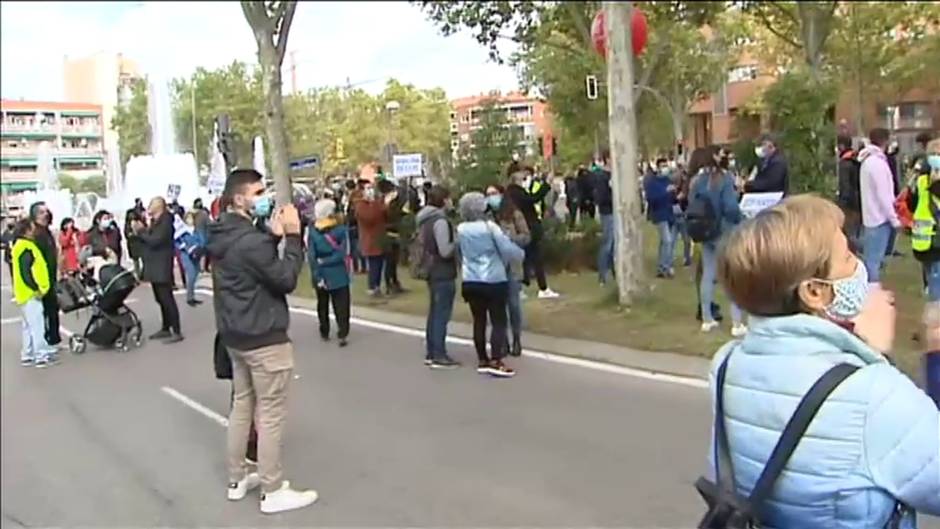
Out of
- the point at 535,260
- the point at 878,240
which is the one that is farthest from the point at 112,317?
the point at 878,240

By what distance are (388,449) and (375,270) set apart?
8499 millimetres

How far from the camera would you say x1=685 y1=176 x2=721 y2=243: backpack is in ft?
30.8

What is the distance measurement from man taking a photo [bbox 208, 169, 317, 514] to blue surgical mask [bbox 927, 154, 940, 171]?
16.0ft

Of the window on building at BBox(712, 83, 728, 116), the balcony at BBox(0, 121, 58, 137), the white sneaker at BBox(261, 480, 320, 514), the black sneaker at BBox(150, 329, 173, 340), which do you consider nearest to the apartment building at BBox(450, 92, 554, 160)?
the black sneaker at BBox(150, 329, 173, 340)

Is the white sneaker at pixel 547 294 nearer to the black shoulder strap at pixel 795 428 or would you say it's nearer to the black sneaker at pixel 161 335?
the black sneaker at pixel 161 335

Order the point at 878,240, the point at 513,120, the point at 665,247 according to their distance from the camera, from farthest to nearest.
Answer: the point at 513,120
the point at 665,247
the point at 878,240

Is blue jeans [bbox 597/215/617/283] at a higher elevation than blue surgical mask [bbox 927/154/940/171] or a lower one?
lower

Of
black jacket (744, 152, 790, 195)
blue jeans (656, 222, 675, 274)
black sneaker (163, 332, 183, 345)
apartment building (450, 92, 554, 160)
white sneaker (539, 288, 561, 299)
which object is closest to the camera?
black jacket (744, 152, 790, 195)

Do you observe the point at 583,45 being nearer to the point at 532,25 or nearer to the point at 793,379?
the point at 532,25

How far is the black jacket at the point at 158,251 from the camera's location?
12.6 m

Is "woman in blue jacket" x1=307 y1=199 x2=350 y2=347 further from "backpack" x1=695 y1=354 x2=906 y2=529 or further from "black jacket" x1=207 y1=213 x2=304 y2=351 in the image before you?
"backpack" x1=695 y1=354 x2=906 y2=529

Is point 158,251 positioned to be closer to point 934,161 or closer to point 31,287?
point 31,287

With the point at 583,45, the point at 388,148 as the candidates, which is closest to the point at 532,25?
the point at 583,45

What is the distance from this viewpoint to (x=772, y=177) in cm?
1005
